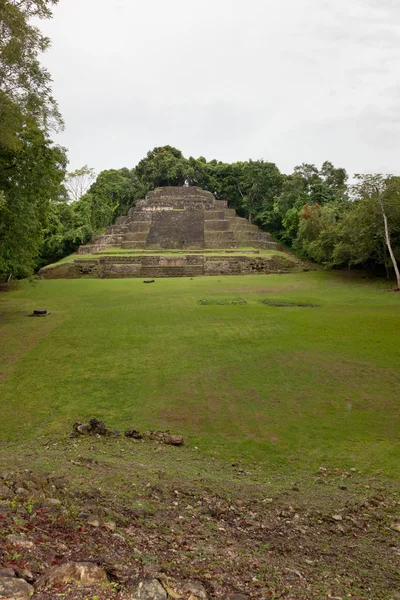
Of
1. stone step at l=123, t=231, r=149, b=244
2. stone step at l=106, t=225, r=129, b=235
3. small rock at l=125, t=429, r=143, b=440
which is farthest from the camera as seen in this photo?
stone step at l=106, t=225, r=129, b=235

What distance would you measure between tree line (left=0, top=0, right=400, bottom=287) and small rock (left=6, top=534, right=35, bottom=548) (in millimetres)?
8528

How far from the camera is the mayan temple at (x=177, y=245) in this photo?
2550cm

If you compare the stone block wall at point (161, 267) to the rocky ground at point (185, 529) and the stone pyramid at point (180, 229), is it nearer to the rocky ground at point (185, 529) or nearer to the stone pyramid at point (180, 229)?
the stone pyramid at point (180, 229)

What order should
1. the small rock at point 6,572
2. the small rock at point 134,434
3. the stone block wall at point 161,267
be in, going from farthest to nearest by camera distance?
the stone block wall at point 161,267
the small rock at point 134,434
the small rock at point 6,572

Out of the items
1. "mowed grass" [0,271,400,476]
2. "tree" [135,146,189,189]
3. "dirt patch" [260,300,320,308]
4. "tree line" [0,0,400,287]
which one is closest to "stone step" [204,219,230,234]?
"tree line" [0,0,400,287]

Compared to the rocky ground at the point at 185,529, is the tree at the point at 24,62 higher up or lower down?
higher up

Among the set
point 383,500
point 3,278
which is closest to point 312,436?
point 383,500

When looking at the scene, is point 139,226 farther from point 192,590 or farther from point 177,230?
point 192,590

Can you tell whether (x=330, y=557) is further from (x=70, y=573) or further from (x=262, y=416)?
(x=262, y=416)

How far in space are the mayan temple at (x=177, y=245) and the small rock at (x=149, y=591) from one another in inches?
904

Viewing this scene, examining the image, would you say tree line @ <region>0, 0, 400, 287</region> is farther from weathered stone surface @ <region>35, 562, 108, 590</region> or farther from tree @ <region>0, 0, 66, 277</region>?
weathered stone surface @ <region>35, 562, 108, 590</region>

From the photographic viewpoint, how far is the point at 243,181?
4722 cm

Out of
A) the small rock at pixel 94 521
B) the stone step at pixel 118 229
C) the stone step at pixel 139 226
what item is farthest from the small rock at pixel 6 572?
the stone step at pixel 118 229

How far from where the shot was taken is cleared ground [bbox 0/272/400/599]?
2.71 meters
